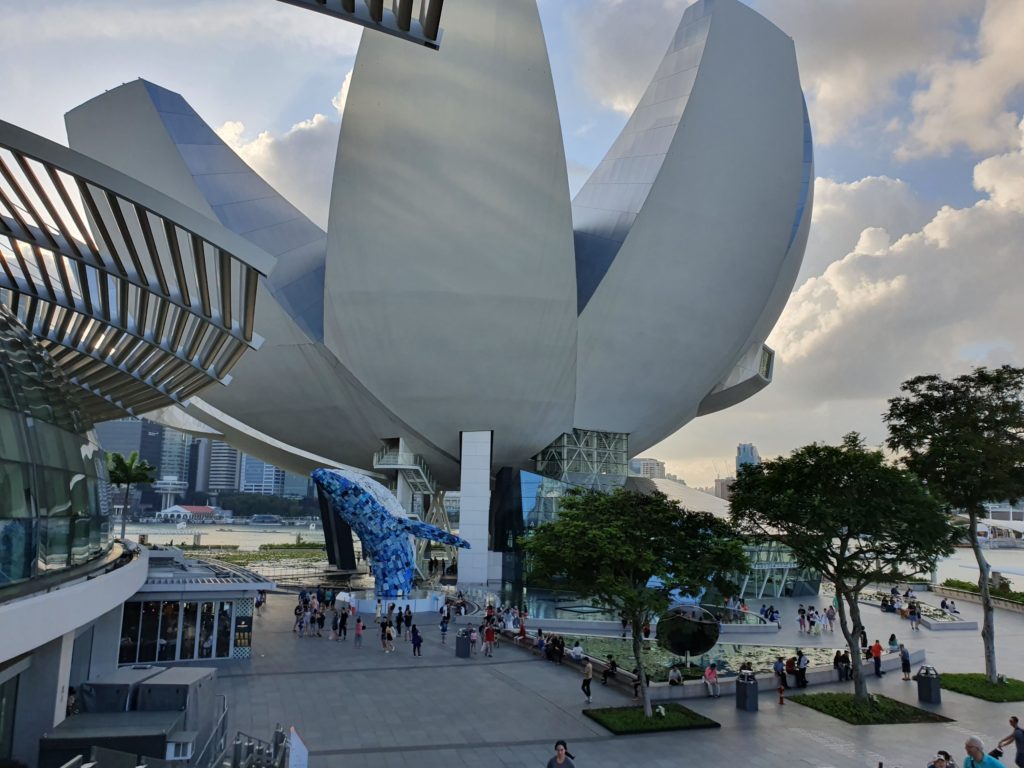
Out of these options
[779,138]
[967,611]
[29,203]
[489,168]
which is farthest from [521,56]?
[967,611]

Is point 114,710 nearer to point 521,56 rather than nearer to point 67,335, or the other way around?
point 67,335

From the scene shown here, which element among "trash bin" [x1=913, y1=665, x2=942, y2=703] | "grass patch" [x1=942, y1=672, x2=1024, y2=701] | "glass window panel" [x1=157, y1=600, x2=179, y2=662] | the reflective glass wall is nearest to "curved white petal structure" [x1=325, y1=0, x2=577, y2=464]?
the reflective glass wall

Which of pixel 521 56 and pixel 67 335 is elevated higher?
pixel 521 56

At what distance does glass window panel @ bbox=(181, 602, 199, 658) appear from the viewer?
20.2 metres

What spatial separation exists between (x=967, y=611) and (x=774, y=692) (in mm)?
23257

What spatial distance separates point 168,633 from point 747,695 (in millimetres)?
14598

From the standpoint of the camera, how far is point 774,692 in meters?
19.2

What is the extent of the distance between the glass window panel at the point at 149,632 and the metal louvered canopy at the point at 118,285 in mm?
5449

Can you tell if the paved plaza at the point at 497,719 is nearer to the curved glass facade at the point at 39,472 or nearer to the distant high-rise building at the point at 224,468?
the curved glass facade at the point at 39,472

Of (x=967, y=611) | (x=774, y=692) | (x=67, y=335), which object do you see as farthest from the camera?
(x=967, y=611)

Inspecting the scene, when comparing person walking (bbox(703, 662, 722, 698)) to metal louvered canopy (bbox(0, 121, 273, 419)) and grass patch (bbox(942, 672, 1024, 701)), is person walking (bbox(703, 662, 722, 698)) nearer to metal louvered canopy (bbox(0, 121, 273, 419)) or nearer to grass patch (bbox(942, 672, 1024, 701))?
grass patch (bbox(942, 672, 1024, 701))

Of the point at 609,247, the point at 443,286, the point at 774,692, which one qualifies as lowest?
the point at 774,692

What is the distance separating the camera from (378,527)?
30.6m

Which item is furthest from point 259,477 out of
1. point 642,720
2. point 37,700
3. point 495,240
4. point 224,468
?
point 37,700
